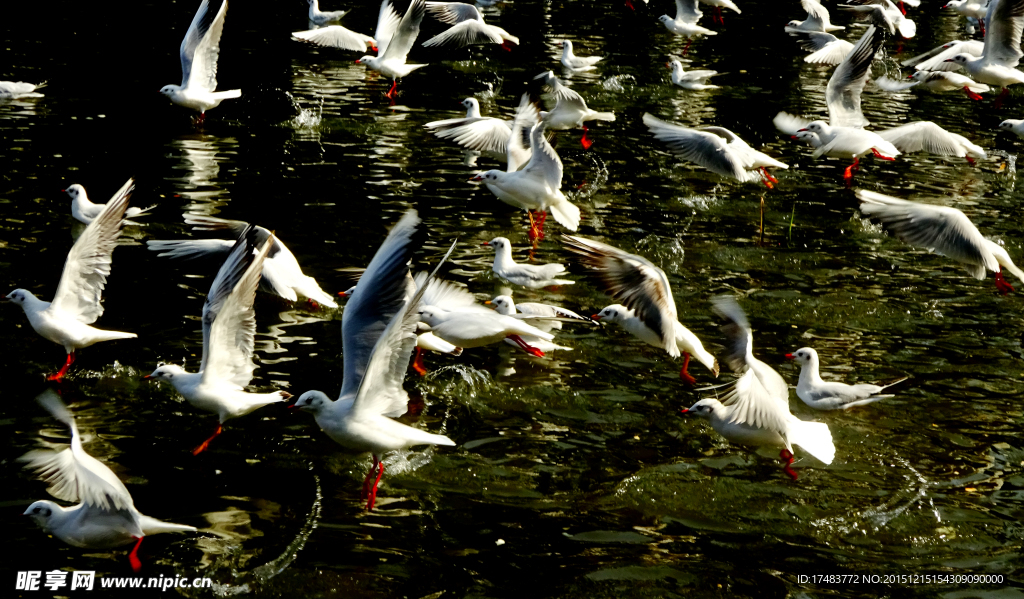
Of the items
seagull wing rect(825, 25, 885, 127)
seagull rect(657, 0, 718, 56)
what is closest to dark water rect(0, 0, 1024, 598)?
seagull wing rect(825, 25, 885, 127)

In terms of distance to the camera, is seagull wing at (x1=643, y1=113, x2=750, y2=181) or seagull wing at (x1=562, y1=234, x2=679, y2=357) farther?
seagull wing at (x1=643, y1=113, x2=750, y2=181)

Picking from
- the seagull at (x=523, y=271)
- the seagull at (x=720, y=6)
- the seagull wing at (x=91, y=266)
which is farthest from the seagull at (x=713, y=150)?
the seagull at (x=720, y=6)

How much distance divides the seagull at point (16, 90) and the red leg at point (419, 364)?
9.26 m

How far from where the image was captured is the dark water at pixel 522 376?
237 inches

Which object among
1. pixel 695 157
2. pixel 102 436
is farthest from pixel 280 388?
pixel 695 157

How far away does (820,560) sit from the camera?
6020 millimetres

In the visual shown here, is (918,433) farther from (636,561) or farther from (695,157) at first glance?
(695,157)

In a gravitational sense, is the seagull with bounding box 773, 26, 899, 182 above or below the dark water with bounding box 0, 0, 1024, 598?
above

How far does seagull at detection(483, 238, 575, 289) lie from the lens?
9805 mm

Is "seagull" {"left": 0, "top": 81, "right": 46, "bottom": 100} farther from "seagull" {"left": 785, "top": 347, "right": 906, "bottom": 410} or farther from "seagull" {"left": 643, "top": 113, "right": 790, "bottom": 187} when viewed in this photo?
"seagull" {"left": 785, "top": 347, "right": 906, "bottom": 410}

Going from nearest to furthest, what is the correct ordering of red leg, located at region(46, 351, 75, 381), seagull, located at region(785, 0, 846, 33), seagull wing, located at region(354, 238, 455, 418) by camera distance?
seagull wing, located at region(354, 238, 455, 418) < red leg, located at region(46, 351, 75, 381) < seagull, located at region(785, 0, 846, 33)

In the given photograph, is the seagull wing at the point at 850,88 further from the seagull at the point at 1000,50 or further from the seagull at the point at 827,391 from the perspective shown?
the seagull at the point at 827,391

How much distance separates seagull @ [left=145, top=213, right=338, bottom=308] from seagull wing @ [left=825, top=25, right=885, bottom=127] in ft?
22.9

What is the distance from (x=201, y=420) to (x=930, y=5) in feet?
92.9
